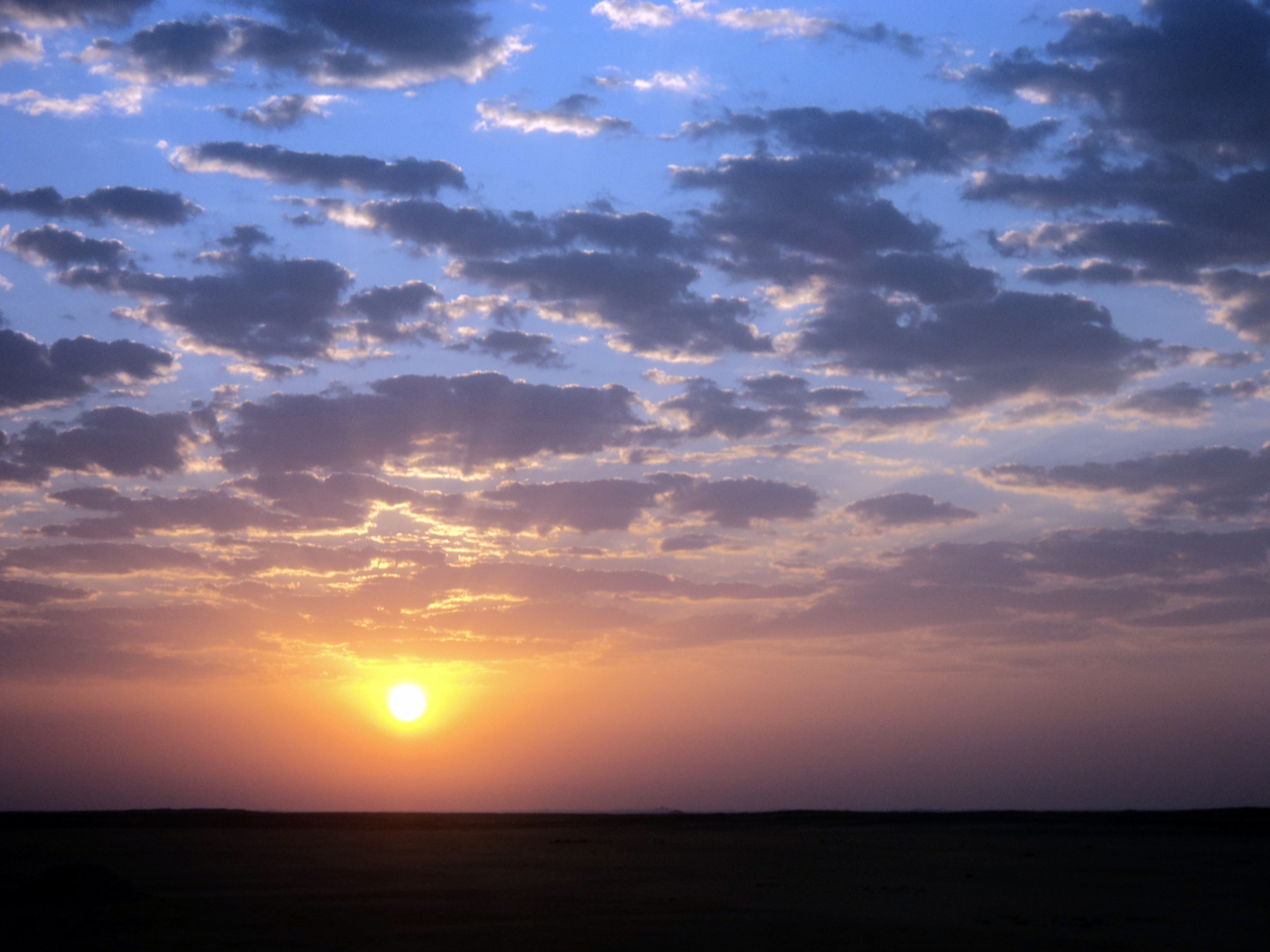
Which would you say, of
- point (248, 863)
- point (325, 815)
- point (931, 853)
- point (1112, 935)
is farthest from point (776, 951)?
point (325, 815)

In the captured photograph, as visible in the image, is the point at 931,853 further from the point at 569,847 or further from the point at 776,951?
the point at 776,951

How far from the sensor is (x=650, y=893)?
1041 inches

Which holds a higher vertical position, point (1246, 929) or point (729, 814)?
point (1246, 929)

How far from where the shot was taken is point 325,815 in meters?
90.8

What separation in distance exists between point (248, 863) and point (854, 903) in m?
22.5

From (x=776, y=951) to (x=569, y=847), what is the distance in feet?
88.5

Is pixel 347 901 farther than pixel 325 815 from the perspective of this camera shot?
No

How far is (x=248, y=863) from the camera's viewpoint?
36125 millimetres

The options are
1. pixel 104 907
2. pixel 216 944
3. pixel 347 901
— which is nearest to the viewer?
pixel 216 944

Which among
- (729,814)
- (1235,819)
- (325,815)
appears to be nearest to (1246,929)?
(1235,819)

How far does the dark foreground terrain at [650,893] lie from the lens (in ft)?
64.4

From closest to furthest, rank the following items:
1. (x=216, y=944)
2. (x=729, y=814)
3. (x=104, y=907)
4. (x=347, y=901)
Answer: (x=216, y=944), (x=104, y=907), (x=347, y=901), (x=729, y=814)

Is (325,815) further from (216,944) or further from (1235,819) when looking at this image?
(216,944)

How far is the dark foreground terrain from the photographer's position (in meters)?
19.6
